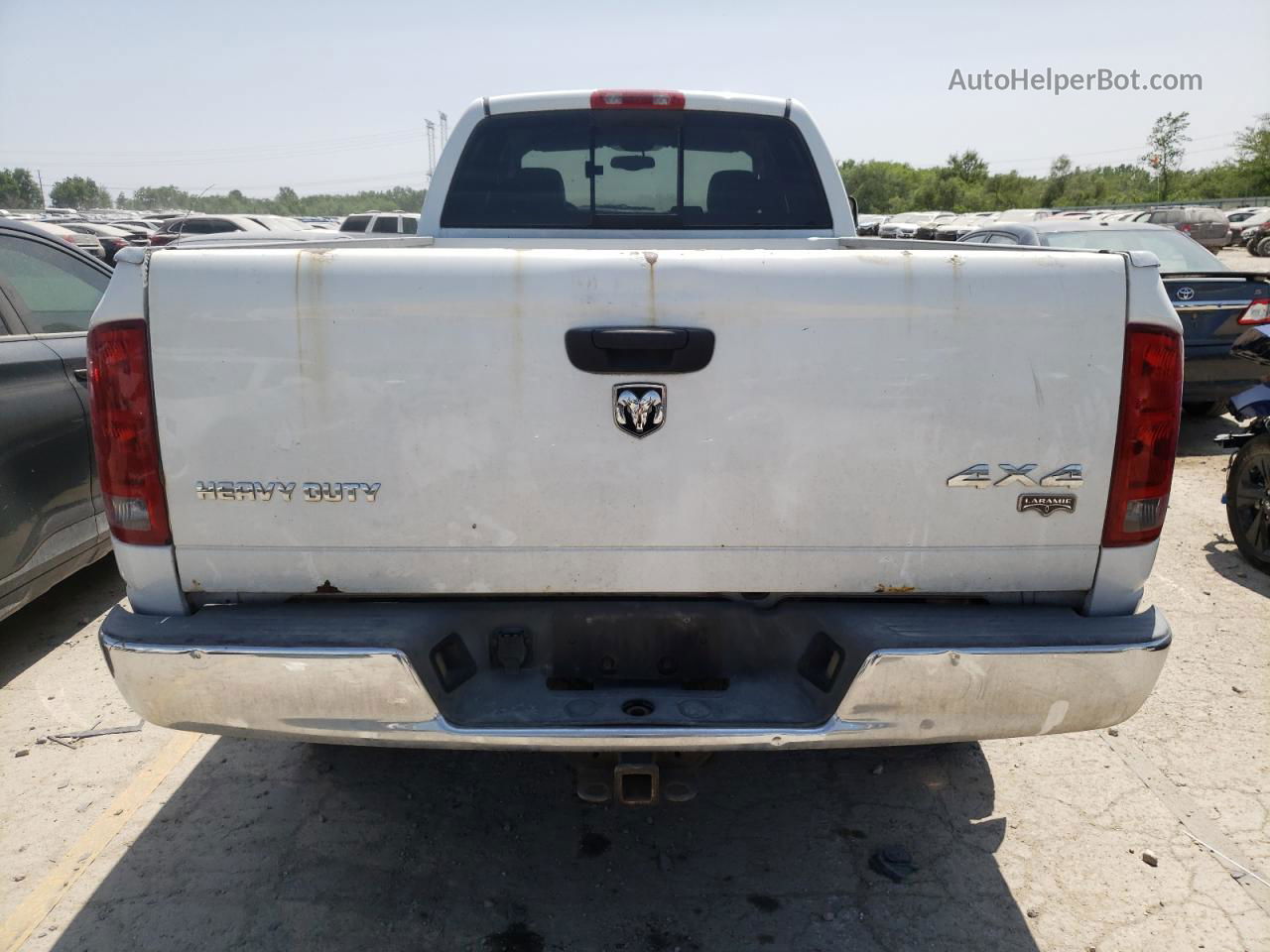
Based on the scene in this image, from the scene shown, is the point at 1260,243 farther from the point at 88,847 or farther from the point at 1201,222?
the point at 88,847

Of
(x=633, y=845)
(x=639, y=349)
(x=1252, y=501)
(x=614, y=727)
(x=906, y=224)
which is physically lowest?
(x=633, y=845)

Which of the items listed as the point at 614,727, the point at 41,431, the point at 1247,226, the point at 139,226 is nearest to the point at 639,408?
the point at 614,727

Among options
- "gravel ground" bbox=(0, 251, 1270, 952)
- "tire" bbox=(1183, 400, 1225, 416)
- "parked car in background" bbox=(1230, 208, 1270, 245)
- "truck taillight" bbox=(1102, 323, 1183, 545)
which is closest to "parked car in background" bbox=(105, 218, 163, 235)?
"tire" bbox=(1183, 400, 1225, 416)

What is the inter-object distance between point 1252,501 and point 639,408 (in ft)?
16.1

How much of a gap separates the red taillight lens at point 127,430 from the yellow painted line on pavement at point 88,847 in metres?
1.28

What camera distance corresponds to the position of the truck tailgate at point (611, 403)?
6.73 feet

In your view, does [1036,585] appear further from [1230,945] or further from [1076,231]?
[1076,231]

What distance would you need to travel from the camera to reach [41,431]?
4000 millimetres

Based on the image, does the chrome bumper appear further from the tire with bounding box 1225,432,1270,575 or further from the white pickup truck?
the tire with bounding box 1225,432,1270,575

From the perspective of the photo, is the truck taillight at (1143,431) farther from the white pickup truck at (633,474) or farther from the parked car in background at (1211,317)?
the parked car in background at (1211,317)

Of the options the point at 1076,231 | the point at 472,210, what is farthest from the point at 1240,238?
the point at 472,210

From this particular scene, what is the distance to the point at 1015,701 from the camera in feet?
6.97

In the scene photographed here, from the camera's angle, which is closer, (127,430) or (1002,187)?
(127,430)

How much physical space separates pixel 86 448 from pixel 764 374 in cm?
361
